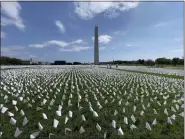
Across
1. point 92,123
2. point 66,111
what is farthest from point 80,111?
point 92,123

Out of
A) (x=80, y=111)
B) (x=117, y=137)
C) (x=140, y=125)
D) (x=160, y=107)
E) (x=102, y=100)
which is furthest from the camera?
(x=102, y=100)

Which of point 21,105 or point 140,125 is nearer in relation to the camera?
point 140,125

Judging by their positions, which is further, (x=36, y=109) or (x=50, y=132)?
(x=36, y=109)

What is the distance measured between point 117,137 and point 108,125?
0.69 m

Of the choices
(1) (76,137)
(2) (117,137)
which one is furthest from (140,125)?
(1) (76,137)

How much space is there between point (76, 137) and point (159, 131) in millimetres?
1783

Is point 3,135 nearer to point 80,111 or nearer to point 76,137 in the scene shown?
point 76,137

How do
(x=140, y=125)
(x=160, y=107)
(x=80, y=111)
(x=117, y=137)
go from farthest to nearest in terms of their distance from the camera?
(x=160, y=107) < (x=80, y=111) < (x=140, y=125) < (x=117, y=137)

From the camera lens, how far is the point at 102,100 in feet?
24.8

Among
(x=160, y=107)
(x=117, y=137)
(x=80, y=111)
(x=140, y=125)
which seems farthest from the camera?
(x=160, y=107)

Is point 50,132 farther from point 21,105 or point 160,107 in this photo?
point 160,107

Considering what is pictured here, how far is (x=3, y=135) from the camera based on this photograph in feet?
14.1

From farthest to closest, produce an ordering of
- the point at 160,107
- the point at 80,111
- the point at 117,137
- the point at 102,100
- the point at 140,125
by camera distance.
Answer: the point at 102,100 < the point at 160,107 < the point at 80,111 < the point at 140,125 < the point at 117,137

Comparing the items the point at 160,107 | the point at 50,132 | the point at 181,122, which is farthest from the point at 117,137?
the point at 160,107
